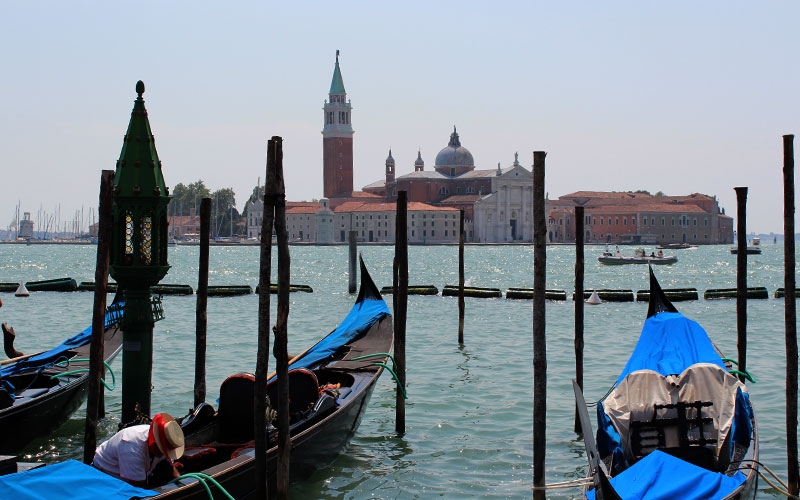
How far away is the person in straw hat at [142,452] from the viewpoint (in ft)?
13.7

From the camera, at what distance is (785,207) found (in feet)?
19.0

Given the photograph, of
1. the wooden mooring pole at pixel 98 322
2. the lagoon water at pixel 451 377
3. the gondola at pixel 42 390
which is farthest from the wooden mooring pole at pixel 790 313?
the gondola at pixel 42 390

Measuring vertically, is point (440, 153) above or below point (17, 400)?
above

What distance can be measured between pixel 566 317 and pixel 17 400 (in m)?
11.5

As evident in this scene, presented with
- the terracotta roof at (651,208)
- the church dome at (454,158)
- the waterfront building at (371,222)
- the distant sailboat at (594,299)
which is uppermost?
the church dome at (454,158)

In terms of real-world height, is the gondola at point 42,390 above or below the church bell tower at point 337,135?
below

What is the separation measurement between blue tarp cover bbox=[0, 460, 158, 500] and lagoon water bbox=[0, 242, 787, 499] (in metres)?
1.93

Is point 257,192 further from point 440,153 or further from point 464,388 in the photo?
point 464,388

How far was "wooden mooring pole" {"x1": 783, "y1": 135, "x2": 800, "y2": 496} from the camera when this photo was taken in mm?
5479

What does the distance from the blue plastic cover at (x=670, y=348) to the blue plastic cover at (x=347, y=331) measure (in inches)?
91.9

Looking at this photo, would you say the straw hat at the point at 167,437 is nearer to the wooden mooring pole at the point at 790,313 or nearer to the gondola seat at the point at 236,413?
the gondola seat at the point at 236,413

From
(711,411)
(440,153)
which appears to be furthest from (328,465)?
(440,153)

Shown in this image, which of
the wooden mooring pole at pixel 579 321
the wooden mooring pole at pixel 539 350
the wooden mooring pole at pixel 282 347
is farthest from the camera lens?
the wooden mooring pole at pixel 579 321

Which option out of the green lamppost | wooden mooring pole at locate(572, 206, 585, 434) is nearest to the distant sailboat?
wooden mooring pole at locate(572, 206, 585, 434)
